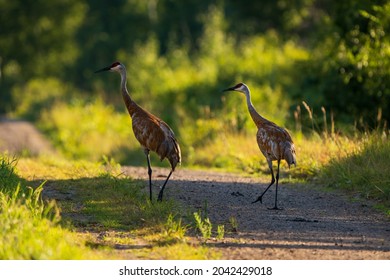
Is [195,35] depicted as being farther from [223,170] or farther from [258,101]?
[223,170]

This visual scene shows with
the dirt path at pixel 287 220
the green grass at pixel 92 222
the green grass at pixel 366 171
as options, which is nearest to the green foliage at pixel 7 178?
the green grass at pixel 92 222

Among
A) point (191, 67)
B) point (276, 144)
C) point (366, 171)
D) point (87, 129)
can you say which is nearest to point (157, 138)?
point (276, 144)

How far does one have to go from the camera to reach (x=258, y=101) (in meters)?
26.0

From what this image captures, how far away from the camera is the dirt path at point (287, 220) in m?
8.91

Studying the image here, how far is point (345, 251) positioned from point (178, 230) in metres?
1.85

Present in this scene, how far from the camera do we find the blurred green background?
18891 millimetres

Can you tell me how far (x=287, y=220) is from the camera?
1068cm

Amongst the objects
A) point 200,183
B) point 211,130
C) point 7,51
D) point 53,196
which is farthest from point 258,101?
point 7,51

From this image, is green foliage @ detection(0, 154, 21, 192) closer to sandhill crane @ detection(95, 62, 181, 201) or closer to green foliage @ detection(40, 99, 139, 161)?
sandhill crane @ detection(95, 62, 181, 201)

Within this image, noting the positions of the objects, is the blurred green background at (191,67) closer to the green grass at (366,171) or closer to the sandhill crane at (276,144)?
the green grass at (366,171)

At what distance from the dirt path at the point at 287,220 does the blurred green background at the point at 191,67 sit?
2263mm

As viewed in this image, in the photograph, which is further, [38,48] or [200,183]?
[38,48]
